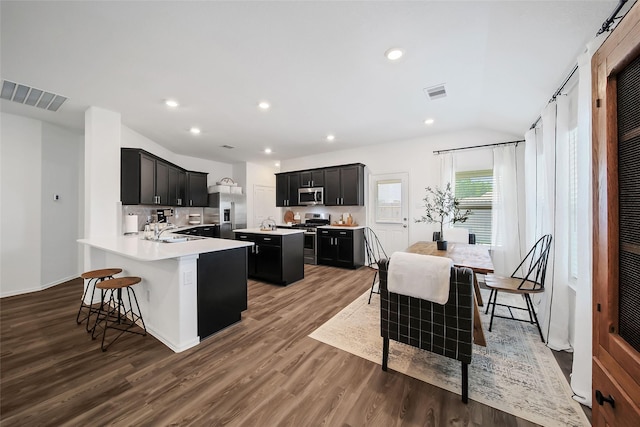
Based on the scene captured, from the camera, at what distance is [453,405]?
5.25 feet

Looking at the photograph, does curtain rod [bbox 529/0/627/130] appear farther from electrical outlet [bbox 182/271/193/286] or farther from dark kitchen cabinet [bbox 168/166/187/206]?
dark kitchen cabinet [bbox 168/166/187/206]

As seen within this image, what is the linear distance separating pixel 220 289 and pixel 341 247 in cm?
312

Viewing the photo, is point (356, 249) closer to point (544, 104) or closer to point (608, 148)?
point (544, 104)

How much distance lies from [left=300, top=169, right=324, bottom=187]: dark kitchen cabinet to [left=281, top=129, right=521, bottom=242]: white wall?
61cm

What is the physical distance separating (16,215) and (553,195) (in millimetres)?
7251

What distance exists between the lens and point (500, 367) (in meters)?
1.98

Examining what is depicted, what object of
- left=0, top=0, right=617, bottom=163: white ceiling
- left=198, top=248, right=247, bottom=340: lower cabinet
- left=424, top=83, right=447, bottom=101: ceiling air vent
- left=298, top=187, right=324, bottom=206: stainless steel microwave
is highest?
left=424, top=83, right=447, bottom=101: ceiling air vent

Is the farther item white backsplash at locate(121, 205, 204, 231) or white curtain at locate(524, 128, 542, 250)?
white backsplash at locate(121, 205, 204, 231)

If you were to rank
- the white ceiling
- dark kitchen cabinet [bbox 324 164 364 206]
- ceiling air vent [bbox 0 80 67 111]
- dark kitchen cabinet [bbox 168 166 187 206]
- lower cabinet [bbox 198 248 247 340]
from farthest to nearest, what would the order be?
dark kitchen cabinet [bbox 324 164 364 206], dark kitchen cabinet [bbox 168 166 187 206], ceiling air vent [bbox 0 80 67 111], lower cabinet [bbox 198 248 247 340], the white ceiling

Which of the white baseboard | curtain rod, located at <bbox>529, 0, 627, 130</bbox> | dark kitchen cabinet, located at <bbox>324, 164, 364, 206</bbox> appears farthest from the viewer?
dark kitchen cabinet, located at <bbox>324, 164, 364, 206</bbox>

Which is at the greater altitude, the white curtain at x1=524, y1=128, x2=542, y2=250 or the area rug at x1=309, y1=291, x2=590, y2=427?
the white curtain at x1=524, y1=128, x2=542, y2=250

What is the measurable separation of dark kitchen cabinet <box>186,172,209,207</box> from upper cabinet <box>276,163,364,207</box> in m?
2.11

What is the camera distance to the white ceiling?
1.71 meters

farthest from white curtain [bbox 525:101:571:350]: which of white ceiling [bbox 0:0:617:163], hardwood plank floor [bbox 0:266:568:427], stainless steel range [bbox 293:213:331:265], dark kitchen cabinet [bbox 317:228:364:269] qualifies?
stainless steel range [bbox 293:213:331:265]
